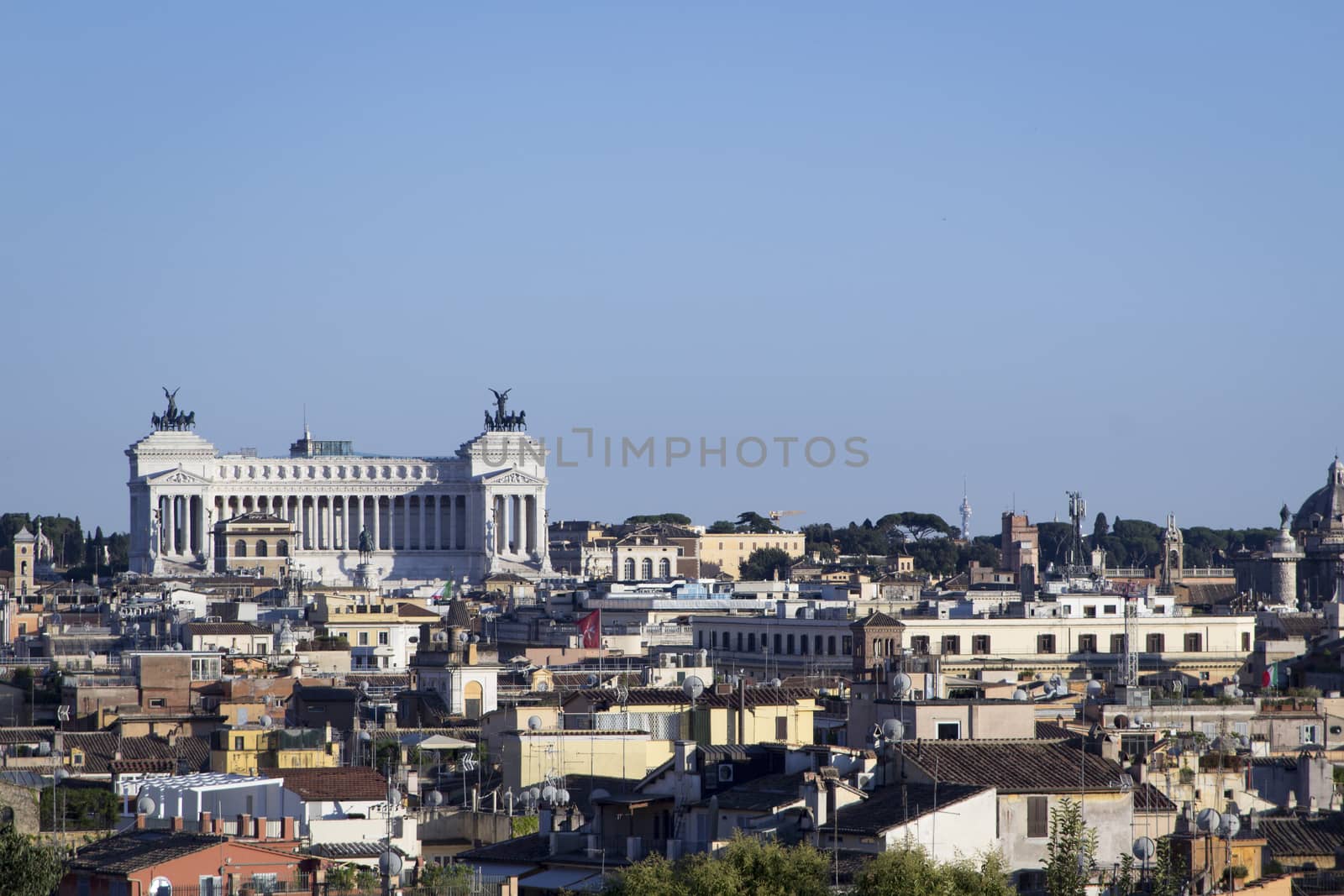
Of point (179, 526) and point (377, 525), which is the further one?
point (377, 525)

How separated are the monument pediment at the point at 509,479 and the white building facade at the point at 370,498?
0.16 ft

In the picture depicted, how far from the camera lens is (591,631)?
85500 mm

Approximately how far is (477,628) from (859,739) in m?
60.2

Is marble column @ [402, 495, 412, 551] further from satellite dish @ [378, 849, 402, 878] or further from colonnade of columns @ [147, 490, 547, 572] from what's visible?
satellite dish @ [378, 849, 402, 878]

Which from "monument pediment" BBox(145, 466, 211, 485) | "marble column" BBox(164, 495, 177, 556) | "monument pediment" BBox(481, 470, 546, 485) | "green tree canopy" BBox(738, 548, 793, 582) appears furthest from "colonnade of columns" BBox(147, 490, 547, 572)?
"green tree canopy" BBox(738, 548, 793, 582)

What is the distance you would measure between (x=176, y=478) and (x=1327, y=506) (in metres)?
62.7

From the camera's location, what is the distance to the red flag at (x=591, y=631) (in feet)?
275

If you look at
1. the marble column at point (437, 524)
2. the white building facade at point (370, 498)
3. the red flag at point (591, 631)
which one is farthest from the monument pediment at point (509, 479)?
the red flag at point (591, 631)

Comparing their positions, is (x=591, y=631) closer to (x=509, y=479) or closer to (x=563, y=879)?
(x=563, y=879)

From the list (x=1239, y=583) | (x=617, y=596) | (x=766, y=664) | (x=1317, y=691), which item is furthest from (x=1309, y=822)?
(x=1239, y=583)

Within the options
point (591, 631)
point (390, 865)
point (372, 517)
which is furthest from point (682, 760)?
point (372, 517)

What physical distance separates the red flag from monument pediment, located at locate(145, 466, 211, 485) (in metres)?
91.4

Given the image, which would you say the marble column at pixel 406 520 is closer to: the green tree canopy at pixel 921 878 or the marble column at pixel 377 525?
the marble column at pixel 377 525

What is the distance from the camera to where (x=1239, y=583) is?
452 ft
